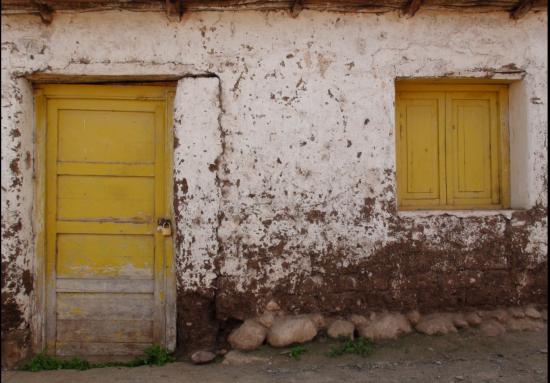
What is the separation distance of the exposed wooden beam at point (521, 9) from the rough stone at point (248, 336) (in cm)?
330

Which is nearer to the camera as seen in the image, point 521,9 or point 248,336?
point 248,336

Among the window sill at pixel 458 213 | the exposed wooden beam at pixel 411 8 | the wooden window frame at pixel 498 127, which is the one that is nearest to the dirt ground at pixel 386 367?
the window sill at pixel 458 213

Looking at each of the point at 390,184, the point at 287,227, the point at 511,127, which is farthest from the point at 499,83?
the point at 287,227

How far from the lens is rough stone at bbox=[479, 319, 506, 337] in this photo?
13.9ft

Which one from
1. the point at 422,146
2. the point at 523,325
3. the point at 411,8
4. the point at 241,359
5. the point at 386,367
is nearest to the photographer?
the point at 386,367

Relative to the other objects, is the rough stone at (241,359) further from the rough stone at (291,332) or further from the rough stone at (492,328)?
the rough stone at (492,328)

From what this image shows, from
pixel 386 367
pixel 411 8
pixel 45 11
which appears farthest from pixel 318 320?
pixel 45 11

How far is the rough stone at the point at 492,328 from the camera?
4.24 meters

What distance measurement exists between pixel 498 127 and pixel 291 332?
8.40 ft

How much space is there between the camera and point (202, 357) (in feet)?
13.1

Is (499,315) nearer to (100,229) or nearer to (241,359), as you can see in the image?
(241,359)

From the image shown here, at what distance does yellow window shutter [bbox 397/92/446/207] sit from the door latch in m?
2.00

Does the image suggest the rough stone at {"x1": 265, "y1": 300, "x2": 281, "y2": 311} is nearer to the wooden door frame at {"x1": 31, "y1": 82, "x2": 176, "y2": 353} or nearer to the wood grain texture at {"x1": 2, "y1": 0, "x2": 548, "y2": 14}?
the wooden door frame at {"x1": 31, "y1": 82, "x2": 176, "y2": 353}

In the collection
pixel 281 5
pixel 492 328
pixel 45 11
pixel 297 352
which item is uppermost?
pixel 281 5
